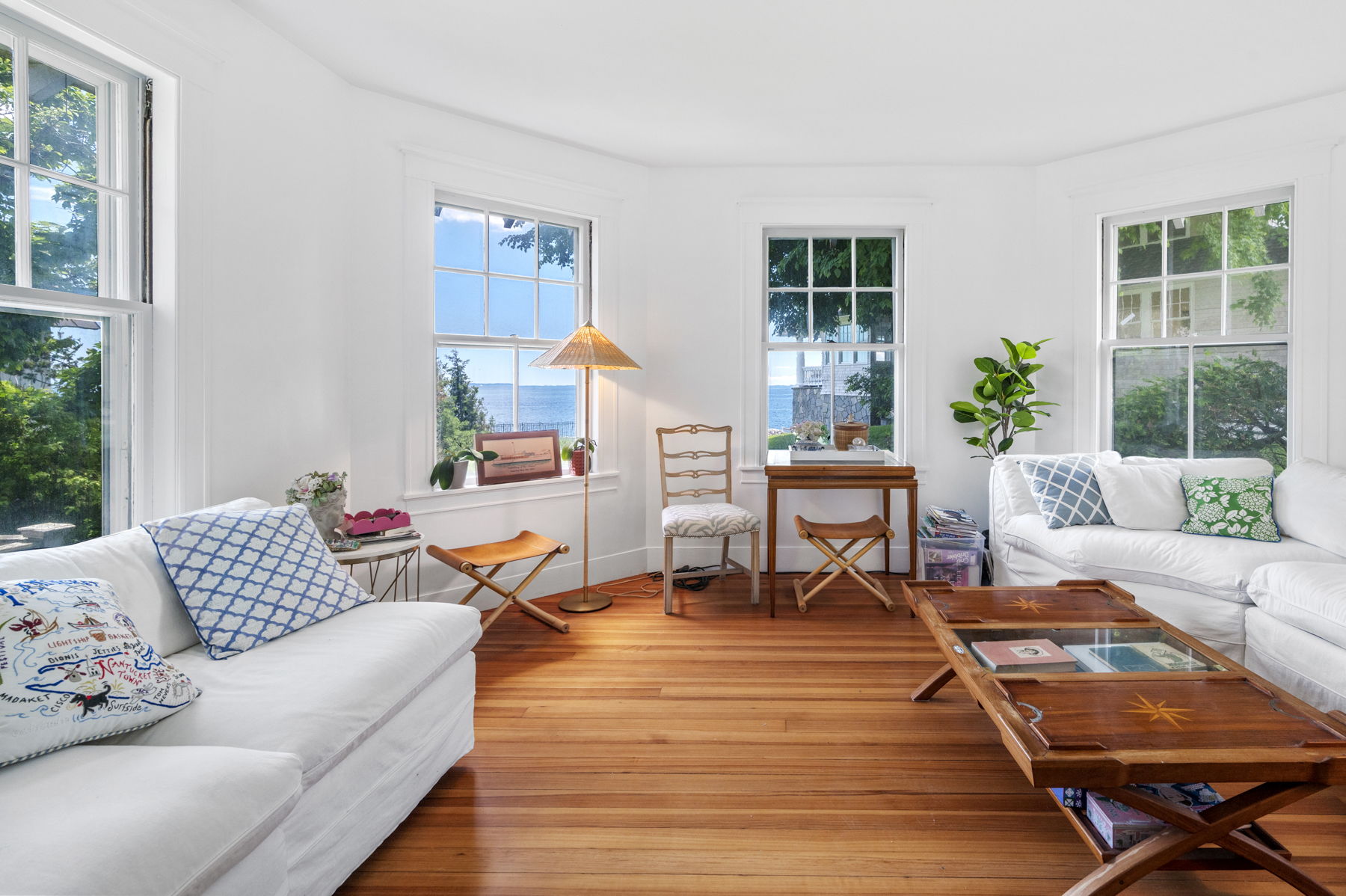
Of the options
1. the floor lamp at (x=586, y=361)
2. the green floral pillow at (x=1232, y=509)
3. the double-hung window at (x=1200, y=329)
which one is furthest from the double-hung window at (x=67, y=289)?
the double-hung window at (x=1200, y=329)

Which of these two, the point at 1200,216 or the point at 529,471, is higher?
the point at 1200,216

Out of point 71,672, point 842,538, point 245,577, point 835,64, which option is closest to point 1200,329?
point 842,538

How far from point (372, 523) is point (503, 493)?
1.03 m

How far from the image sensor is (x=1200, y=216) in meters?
3.83

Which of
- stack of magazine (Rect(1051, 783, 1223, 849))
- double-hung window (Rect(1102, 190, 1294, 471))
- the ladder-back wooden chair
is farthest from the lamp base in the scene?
double-hung window (Rect(1102, 190, 1294, 471))

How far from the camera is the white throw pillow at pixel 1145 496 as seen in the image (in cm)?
322

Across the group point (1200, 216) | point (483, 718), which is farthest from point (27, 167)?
point (1200, 216)

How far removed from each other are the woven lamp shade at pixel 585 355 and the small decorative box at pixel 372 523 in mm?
1143

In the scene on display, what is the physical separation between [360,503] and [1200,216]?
16.0 ft

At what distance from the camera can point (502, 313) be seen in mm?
3900

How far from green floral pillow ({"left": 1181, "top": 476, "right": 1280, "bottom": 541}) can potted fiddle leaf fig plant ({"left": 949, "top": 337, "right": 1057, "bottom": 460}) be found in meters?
0.94

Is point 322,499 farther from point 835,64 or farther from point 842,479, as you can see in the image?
point 835,64

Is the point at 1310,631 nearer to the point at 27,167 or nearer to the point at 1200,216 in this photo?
the point at 1200,216

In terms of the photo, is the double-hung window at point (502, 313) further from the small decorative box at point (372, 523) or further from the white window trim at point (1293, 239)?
the white window trim at point (1293, 239)
